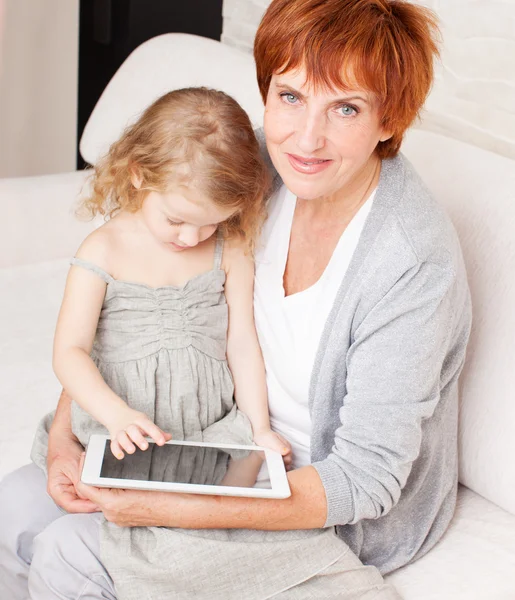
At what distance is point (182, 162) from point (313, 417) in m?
0.46

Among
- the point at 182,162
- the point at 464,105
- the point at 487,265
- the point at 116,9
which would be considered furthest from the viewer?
the point at 116,9

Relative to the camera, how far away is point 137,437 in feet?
4.30

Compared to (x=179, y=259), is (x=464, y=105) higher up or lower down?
higher up

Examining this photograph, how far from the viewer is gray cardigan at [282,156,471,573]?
1298 millimetres

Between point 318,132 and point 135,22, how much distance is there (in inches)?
78.6

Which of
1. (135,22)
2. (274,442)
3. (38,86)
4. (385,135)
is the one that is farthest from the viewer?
(38,86)

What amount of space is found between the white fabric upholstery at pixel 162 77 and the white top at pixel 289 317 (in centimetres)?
63

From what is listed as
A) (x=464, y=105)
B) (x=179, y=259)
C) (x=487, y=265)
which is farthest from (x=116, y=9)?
(x=487, y=265)

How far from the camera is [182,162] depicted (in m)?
1.41

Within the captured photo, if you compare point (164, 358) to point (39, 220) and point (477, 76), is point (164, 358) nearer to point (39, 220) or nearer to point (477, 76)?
point (477, 76)

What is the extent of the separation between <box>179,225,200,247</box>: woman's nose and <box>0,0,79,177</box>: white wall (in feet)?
7.83

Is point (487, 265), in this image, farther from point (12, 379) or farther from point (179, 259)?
point (12, 379)

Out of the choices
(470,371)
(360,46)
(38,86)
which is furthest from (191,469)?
→ (38,86)

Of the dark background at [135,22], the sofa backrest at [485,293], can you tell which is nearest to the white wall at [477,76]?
the sofa backrest at [485,293]
